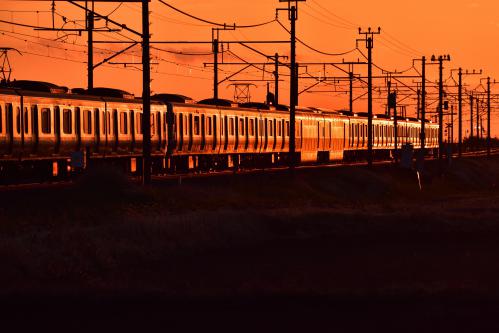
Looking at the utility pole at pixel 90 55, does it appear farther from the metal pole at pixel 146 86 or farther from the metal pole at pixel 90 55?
the metal pole at pixel 146 86

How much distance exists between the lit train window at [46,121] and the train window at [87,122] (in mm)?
3309

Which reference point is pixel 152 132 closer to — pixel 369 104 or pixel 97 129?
pixel 97 129

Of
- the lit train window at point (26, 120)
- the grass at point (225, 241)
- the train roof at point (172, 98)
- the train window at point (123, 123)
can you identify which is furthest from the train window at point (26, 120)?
the train roof at point (172, 98)

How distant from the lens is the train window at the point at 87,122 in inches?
1874

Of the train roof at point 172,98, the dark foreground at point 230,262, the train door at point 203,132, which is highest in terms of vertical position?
the train roof at point 172,98

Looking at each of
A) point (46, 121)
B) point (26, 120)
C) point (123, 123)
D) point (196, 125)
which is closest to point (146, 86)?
point (26, 120)

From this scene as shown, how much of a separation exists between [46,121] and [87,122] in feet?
12.8

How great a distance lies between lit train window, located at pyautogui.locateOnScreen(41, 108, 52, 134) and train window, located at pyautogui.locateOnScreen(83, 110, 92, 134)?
3309mm

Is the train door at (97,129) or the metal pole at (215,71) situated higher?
the metal pole at (215,71)

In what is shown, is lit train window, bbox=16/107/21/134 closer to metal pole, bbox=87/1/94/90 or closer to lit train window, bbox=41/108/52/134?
lit train window, bbox=41/108/52/134

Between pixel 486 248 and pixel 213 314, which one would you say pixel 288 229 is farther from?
pixel 213 314

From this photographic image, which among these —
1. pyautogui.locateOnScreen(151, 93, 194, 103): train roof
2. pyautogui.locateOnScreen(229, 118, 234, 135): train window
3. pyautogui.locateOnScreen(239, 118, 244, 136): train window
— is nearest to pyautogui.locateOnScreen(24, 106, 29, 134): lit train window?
pyautogui.locateOnScreen(151, 93, 194, 103): train roof

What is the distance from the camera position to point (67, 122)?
46000 mm

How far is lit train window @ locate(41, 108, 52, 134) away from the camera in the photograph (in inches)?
1726
